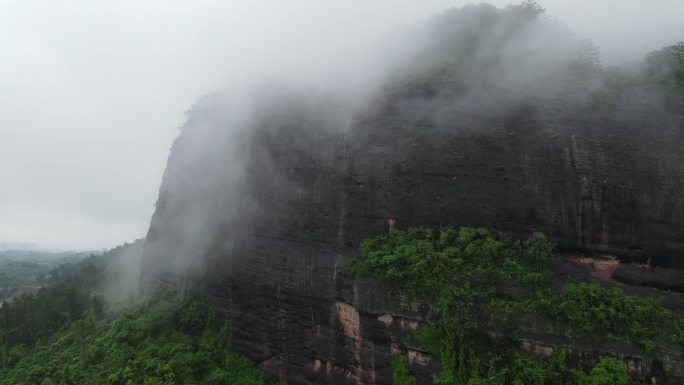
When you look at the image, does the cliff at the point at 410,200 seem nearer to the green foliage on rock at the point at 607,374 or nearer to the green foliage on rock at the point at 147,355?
the green foliage on rock at the point at 607,374

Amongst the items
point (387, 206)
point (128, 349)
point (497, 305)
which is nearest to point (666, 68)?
point (497, 305)

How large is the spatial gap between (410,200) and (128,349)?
583 inches

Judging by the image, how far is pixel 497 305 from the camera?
41.8 ft

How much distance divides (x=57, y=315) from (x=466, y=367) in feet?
94.7

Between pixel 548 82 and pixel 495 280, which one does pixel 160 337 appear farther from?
pixel 548 82

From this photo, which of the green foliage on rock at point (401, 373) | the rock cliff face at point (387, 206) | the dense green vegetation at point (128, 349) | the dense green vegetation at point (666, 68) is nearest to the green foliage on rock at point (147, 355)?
the dense green vegetation at point (128, 349)

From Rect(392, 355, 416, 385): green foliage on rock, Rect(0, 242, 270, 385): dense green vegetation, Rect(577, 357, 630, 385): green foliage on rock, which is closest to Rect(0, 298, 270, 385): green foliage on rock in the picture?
Rect(0, 242, 270, 385): dense green vegetation

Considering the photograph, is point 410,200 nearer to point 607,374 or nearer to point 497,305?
point 497,305

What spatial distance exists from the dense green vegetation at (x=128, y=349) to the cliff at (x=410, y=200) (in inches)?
49.4

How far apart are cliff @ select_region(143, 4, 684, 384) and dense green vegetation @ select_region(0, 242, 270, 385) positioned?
1.25 m

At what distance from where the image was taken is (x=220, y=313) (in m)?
20.2

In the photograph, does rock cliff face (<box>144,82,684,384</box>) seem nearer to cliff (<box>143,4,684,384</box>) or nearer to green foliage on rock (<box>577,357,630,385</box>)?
cliff (<box>143,4,684,384</box>)

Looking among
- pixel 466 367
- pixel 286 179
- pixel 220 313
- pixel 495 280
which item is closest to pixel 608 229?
pixel 495 280

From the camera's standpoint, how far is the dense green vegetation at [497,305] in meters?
11.5
